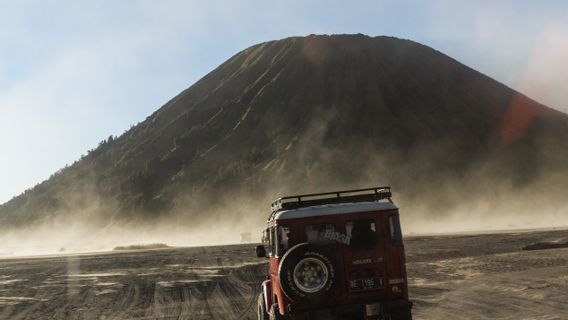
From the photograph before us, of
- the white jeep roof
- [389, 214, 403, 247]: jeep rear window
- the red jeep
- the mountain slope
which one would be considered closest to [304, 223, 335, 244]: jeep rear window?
the red jeep

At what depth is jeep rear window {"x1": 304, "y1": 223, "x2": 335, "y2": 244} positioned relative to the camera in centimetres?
902

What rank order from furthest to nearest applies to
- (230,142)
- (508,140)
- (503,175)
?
(230,142) → (508,140) → (503,175)

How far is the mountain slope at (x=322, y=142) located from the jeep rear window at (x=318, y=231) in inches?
3283

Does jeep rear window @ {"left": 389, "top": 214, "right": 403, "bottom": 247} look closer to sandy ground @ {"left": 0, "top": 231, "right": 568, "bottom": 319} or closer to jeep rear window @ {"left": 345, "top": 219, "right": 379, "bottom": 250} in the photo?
jeep rear window @ {"left": 345, "top": 219, "right": 379, "bottom": 250}

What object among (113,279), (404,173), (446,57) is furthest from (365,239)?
(446,57)

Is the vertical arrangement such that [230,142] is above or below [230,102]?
below

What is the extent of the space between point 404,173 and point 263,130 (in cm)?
2990

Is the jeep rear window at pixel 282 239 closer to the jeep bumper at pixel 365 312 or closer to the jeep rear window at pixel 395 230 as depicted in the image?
the jeep bumper at pixel 365 312

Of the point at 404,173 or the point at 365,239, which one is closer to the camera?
the point at 365,239

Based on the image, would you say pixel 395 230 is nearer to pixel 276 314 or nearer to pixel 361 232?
pixel 361 232

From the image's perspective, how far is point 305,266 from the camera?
8.59 metres

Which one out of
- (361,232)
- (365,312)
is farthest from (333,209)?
(365,312)

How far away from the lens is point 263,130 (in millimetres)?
110375

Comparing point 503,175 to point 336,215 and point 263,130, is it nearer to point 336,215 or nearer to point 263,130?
point 263,130
